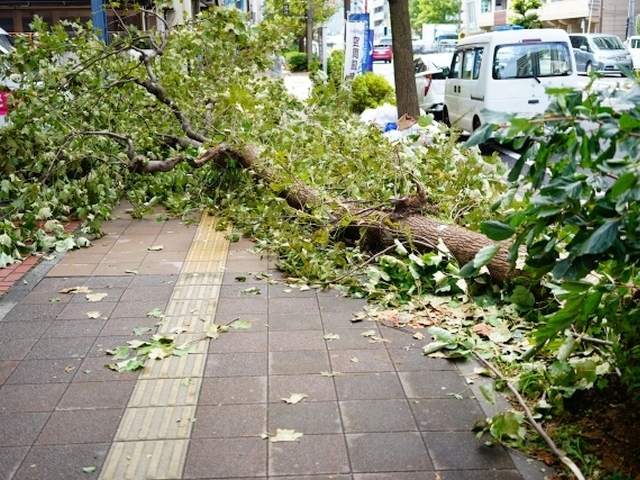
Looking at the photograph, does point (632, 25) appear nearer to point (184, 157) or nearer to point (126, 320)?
point (184, 157)

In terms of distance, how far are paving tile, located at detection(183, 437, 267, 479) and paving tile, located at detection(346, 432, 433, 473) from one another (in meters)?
0.41

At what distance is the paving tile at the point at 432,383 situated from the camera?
14.0 feet

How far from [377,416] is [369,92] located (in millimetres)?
15720

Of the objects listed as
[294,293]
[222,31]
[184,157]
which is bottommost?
[294,293]

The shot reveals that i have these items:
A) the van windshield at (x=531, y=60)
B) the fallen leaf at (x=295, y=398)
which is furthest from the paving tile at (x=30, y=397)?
the van windshield at (x=531, y=60)

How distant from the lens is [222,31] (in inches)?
383

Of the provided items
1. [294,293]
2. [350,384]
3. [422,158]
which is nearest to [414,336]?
[350,384]

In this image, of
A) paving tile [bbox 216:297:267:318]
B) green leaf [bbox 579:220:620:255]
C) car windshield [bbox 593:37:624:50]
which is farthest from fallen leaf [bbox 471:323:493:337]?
car windshield [bbox 593:37:624:50]

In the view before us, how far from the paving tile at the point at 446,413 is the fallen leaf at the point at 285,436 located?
597mm

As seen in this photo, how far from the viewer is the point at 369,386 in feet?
14.3

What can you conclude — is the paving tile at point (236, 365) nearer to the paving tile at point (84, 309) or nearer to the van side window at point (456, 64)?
the paving tile at point (84, 309)

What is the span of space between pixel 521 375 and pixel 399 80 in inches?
384

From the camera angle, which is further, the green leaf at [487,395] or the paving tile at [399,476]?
the green leaf at [487,395]

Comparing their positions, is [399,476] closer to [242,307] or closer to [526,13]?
[242,307]
